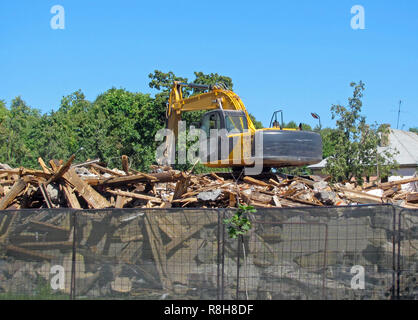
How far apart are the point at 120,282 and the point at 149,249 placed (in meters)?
0.72

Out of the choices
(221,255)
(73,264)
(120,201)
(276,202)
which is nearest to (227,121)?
(276,202)

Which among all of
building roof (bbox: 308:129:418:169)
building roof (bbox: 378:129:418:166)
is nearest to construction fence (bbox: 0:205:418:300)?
building roof (bbox: 308:129:418:169)

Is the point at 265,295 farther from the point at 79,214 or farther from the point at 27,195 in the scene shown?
the point at 27,195

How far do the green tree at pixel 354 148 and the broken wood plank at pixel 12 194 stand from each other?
12.6 meters

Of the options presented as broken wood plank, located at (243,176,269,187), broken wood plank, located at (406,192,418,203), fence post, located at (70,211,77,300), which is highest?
broken wood plank, located at (243,176,269,187)

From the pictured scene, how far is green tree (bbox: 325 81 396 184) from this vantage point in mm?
20922

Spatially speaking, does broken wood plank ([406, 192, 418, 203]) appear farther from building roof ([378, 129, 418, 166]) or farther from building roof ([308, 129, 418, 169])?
building roof ([378, 129, 418, 166])

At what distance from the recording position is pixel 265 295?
7.92 m

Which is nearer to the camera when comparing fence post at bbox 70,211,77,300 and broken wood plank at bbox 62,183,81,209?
fence post at bbox 70,211,77,300

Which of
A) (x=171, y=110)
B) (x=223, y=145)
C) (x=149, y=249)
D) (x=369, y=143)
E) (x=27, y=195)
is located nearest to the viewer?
(x=149, y=249)

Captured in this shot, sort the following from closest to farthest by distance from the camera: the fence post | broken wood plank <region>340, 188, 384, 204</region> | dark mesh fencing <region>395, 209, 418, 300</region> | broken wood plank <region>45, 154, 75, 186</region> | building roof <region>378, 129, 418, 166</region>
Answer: dark mesh fencing <region>395, 209, 418, 300</region>, the fence post, broken wood plank <region>45, 154, 75, 186</region>, broken wood plank <region>340, 188, 384, 204</region>, building roof <region>378, 129, 418, 166</region>

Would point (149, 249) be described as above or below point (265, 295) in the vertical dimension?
above

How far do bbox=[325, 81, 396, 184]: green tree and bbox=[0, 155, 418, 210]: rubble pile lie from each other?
6696 millimetres
